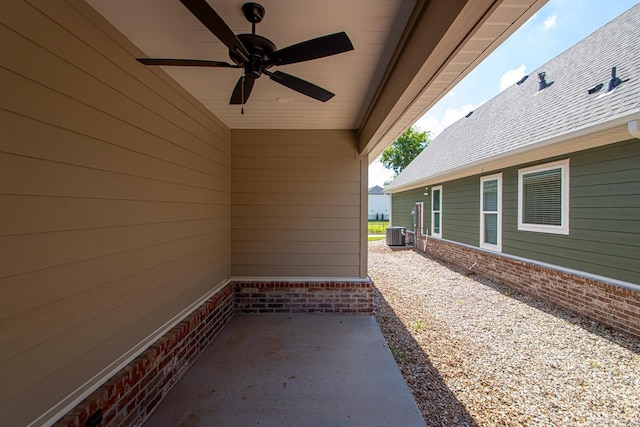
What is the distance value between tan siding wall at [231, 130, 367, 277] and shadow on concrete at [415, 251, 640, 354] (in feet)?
9.78

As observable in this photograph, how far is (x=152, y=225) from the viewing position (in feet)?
7.34

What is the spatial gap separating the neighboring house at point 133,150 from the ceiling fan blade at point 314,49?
0.16 feet

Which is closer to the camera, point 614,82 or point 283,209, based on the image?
point 614,82

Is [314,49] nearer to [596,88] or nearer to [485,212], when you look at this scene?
[596,88]

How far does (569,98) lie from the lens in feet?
15.4

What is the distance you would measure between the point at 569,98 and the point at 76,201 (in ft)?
22.2

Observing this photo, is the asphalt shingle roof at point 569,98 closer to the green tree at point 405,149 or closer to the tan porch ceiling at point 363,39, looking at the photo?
the tan porch ceiling at point 363,39

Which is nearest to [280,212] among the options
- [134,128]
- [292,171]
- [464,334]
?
[292,171]

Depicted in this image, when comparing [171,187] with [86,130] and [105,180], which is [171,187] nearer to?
[105,180]

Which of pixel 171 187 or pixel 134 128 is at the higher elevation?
pixel 134 128

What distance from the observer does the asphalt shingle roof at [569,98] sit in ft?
12.2

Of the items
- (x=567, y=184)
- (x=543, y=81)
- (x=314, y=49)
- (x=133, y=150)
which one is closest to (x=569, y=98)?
(x=567, y=184)

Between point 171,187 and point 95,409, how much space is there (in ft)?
5.44

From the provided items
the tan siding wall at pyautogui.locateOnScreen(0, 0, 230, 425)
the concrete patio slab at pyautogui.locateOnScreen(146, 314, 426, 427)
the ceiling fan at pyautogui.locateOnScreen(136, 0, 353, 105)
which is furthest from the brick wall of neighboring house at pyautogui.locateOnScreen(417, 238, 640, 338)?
the tan siding wall at pyautogui.locateOnScreen(0, 0, 230, 425)
